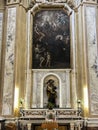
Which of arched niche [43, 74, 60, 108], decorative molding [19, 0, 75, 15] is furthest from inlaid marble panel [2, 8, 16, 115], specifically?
arched niche [43, 74, 60, 108]

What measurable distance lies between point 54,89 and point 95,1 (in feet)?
19.8

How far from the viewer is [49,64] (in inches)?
608

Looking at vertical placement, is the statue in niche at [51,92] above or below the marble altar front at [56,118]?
above

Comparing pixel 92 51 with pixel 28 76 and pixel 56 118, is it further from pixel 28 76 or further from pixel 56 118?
pixel 56 118

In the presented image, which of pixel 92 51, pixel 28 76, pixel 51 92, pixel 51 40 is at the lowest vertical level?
pixel 51 92

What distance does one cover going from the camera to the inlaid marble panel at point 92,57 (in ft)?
46.3

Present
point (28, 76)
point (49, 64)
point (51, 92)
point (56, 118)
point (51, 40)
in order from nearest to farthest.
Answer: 1. point (56, 118)
2. point (51, 92)
3. point (28, 76)
4. point (49, 64)
5. point (51, 40)

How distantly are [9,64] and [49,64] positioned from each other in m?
2.44

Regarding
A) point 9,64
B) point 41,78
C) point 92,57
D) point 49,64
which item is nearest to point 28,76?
point 41,78

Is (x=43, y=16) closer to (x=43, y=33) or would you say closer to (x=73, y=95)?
(x=43, y=33)

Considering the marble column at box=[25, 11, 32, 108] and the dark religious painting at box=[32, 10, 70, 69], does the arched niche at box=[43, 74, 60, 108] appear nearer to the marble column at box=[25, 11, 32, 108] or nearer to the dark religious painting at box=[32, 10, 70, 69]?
the dark religious painting at box=[32, 10, 70, 69]

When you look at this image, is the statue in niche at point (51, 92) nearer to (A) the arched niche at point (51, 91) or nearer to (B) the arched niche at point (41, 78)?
(A) the arched niche at point (51, 91)

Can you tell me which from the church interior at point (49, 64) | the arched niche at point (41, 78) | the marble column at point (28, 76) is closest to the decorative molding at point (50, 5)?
the church interior at point (49, 64)

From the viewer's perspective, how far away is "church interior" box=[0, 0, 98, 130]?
45.5 ft
